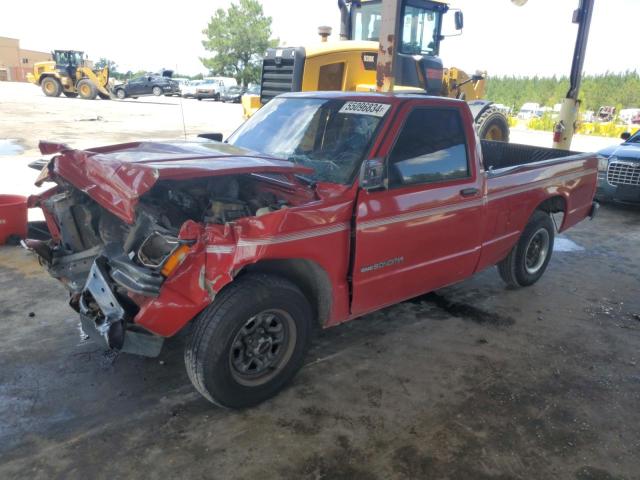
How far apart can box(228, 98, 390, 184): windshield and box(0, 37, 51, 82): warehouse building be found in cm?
7703

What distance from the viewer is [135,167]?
2783 millimetres

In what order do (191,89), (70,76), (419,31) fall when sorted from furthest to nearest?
(191,89), (70,76), (419,31)

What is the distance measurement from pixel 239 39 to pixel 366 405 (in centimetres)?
6359

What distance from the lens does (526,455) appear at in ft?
9.37

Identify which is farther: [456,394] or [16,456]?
[456,394]

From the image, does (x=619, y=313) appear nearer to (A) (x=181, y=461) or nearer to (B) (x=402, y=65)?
(A) (x=181, y=461)

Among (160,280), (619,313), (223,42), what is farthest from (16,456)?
(223,42)

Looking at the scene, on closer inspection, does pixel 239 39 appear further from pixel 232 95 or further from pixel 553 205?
pixel 553 205

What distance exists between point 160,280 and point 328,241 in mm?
1075

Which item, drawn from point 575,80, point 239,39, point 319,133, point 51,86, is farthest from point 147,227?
point 239,39

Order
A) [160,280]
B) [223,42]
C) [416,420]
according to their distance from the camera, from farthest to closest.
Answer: [223,42] < [416,420] < [160,280]

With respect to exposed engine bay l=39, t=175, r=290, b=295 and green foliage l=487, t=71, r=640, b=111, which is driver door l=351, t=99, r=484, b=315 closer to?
exposed engine bay l=39, t=175, r=290, b=295

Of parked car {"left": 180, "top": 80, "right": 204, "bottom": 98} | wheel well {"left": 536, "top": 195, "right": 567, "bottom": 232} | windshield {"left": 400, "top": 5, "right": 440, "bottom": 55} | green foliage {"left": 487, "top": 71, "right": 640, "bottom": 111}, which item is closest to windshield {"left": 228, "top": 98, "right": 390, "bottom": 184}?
wheel well {"left": 536, "top": 195, "right": 567, "bottom": 232}

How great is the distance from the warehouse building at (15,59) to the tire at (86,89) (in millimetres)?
45906
